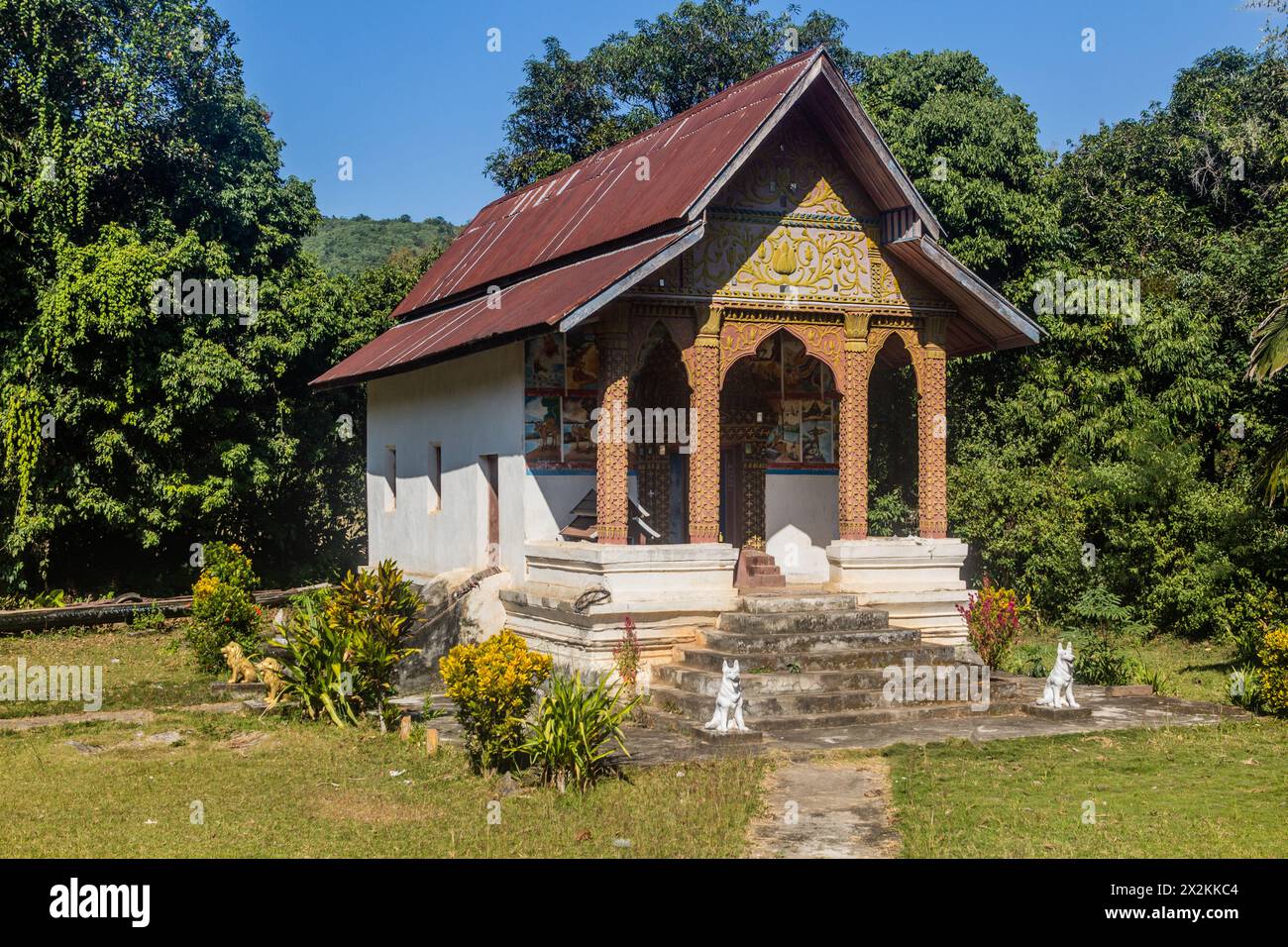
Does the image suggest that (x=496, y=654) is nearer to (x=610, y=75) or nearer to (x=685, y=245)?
(x=685, y=245)

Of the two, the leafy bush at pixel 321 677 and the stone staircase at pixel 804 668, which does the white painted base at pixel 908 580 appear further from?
the leafy bush at pixel 321 677

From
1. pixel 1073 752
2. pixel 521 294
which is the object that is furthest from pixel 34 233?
pixel 1073 752

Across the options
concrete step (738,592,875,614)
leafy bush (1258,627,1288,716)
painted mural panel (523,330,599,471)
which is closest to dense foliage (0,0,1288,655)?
leafy bush (1258,627,1288,716)

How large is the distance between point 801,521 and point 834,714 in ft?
17.7

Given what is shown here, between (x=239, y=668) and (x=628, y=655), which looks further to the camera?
(x=239, y=668)

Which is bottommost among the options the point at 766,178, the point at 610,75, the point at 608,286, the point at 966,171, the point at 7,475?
the point at 7,475


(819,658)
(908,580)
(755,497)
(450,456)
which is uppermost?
(450,456)

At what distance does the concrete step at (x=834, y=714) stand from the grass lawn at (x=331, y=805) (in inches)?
72.4

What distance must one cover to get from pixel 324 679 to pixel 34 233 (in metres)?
12.8

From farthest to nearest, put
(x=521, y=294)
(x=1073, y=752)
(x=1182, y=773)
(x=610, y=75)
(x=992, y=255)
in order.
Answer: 1. (x=610, y=75)
2. (x=992, y=255)
3. (x=521, y=294)
4. (x=1073, y=752)
5. (x=1182, y=773)

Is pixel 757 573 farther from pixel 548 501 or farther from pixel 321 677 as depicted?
pixel 321 677

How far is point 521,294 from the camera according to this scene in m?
18.6

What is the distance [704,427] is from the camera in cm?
1594

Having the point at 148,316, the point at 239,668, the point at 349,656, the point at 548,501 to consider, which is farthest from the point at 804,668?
the point at 148,316
